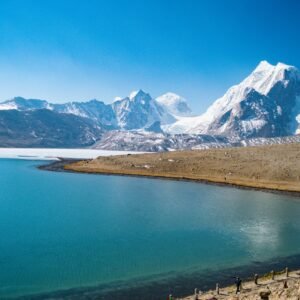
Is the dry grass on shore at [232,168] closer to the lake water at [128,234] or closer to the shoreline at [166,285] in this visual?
the lake water at [128,234]

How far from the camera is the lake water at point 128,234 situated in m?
48.6

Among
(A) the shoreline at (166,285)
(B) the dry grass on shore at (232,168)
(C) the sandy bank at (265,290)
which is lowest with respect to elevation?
(A) the shoreline at (166,285)

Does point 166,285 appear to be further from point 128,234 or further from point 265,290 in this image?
point 128,234

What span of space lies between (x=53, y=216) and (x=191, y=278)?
38603mm

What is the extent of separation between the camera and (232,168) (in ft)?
558

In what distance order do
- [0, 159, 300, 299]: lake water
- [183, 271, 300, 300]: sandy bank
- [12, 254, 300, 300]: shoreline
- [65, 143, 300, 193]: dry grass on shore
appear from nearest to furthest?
[183, 271, 300, 300]: sandy bank → [12, 254, 300, 300]: shoreline → [0, 159, 300, 299]: lake water → [65, 143, 300, 193]: dry grass on shore

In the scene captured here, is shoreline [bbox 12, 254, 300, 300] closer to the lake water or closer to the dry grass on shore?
the lake water

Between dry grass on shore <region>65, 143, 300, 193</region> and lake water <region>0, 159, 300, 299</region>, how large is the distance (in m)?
30.7

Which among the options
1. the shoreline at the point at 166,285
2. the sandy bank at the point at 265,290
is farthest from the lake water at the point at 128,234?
the sandy bank at the point at 265,290

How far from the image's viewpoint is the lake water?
1914 inches

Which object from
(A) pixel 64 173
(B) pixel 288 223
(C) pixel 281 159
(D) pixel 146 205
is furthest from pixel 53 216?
(C) pixel 281 159

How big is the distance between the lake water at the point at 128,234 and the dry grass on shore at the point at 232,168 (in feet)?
101

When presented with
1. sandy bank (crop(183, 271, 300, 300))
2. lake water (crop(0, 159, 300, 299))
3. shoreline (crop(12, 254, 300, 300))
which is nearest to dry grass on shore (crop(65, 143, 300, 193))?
lake water (crop(0, 159, 300, 299))

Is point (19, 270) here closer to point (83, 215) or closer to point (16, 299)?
point (16, 299)
